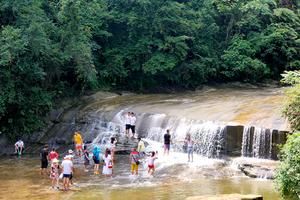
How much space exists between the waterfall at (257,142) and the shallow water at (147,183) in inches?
51.3

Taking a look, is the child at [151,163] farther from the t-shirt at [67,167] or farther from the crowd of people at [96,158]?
the t-shirt at [67,167]

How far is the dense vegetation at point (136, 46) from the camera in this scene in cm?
2625

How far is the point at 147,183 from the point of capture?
17.7 metres

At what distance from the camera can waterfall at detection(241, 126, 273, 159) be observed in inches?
798

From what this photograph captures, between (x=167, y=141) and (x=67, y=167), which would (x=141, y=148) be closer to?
(x=167, y=141)

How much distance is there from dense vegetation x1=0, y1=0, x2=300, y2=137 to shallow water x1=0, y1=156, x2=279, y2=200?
640 centimetres

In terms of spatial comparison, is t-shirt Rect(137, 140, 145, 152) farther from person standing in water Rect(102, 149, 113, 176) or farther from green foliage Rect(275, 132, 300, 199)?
green foliage Rect(275, 132, 300, 199)

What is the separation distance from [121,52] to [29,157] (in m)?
12.9

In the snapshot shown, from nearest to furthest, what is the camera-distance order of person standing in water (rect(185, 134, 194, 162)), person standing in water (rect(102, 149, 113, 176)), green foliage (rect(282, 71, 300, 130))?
green foliage (rect(282, 71, 300, 130)), person standing in water (rect(102, 149, 113, 176)), person standing in water (rect(185, 134, 194, 162))

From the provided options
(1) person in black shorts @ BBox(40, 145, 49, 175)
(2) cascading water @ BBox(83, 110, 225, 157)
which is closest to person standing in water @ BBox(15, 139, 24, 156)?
(2) cascading water @ BBox(83, 110, 225, 157)

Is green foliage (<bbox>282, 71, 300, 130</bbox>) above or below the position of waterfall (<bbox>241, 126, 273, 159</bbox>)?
above

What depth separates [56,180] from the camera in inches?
719

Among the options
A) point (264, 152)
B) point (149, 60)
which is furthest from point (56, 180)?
point (149, 60)

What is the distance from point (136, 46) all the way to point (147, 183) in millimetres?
18602
